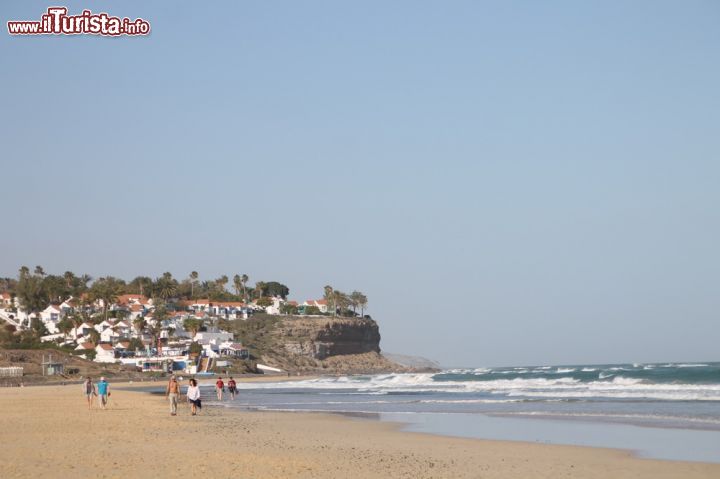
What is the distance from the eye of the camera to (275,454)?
1842cm

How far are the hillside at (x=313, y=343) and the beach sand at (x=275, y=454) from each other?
108 meters

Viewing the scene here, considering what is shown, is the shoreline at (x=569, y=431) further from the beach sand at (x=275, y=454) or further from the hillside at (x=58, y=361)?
the hillside at (x=58, y=361)

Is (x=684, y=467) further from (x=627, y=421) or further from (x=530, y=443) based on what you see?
(x=627, y=421)

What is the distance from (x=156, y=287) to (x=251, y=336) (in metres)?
22.9

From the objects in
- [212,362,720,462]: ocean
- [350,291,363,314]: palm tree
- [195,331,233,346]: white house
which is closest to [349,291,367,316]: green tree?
[350,291,363,314]: palm tree

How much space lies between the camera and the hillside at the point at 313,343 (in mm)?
139000

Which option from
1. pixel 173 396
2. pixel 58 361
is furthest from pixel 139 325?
pixel 173 396

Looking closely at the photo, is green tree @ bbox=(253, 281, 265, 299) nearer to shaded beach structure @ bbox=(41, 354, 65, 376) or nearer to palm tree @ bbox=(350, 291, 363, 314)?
palm tree @ bbox=(350, 291, 363, 314)

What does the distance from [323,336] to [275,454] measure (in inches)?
5112

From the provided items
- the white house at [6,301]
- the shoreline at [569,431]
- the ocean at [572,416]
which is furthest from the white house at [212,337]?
the shoreline at [569,431]

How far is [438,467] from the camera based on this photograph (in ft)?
55.9

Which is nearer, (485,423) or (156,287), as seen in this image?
(485,423)

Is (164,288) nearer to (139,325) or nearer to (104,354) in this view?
(139,325)

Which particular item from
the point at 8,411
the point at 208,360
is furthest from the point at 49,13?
the point at 208,360
